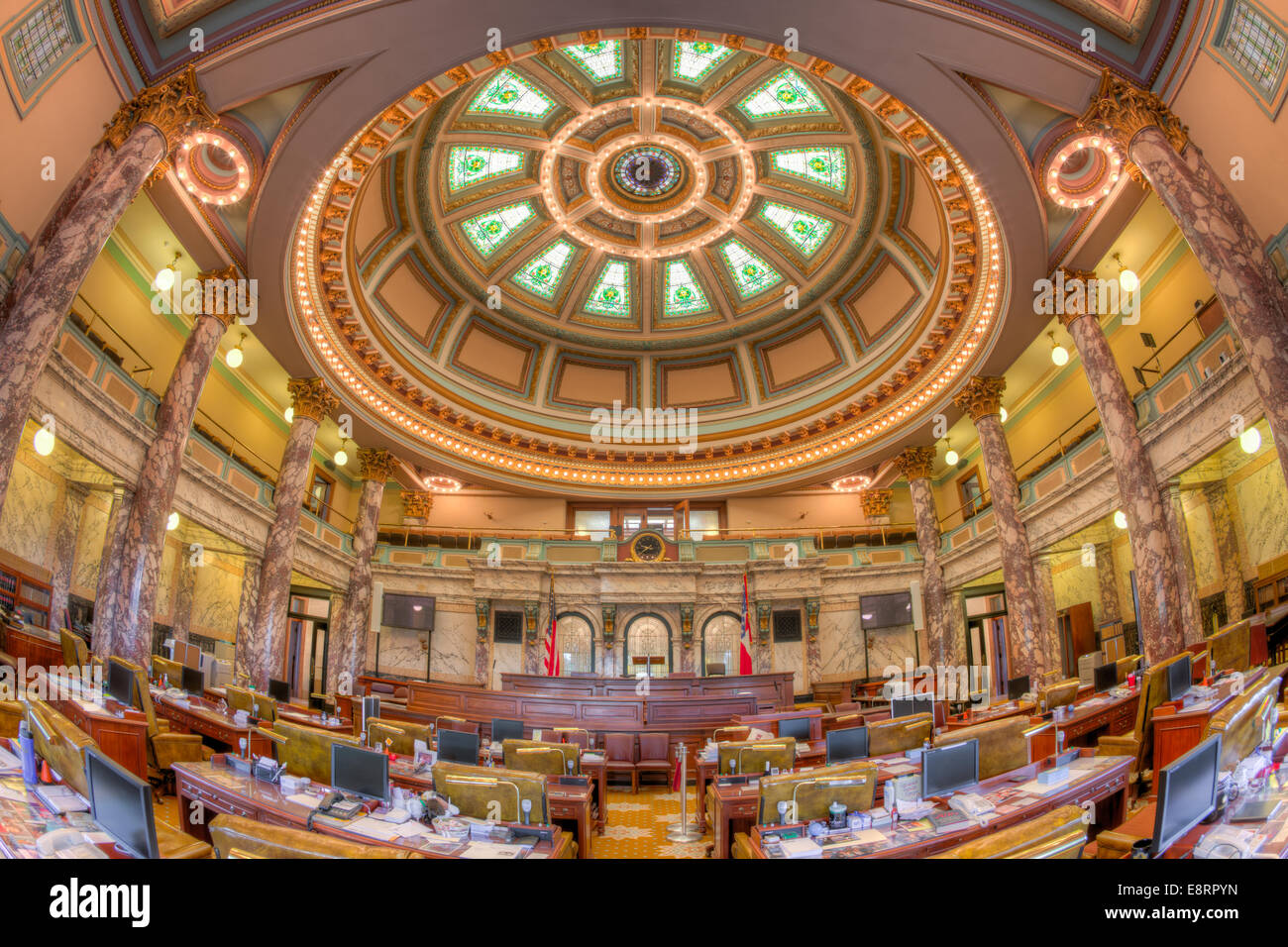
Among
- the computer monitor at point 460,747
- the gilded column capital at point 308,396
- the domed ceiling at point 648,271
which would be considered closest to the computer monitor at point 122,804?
the computer monitor at point 460,747

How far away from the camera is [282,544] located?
15.6m

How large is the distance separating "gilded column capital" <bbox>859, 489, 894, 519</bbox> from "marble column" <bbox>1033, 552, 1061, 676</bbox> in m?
6.74

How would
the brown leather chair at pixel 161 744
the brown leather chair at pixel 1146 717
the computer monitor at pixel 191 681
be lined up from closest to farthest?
the brown leather chair at pixel 1146 717
the brown leather chair at pixel 161 744
the computer monitor at pixel 191 681

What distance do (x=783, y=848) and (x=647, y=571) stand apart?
1682 centimetres

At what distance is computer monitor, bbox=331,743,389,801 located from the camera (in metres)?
5.10

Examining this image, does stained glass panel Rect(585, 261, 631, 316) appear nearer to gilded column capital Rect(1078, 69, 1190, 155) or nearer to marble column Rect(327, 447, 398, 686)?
marble column Rect(327, 447, 398, 686)

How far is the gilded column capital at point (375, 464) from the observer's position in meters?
20.5

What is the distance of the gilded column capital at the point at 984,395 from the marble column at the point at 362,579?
16.2m

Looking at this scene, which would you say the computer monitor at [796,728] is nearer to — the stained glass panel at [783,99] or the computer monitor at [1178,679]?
the computer monitor at [1178,679]

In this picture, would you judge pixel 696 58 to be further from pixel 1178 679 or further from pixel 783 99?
pixel 1178 679

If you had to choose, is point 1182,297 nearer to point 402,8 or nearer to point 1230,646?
→ point 1230,646

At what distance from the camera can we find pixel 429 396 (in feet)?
68.8

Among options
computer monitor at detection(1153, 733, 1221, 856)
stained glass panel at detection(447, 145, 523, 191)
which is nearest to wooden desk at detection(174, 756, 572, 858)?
computer monitor at detection(1153, 733, 1221, 856)
